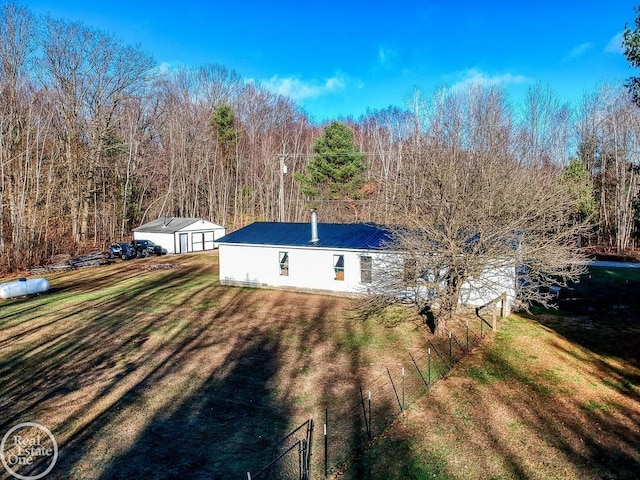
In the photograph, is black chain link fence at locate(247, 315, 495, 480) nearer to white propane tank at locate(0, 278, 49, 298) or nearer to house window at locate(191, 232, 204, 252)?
white propane tank at locate(0, 278, 49, 298)

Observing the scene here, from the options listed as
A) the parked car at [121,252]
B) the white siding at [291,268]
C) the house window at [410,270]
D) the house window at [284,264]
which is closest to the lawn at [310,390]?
the white siding at [291,268]

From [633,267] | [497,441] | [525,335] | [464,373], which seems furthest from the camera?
[633,267]

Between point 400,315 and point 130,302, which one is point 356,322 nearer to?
point 400,315

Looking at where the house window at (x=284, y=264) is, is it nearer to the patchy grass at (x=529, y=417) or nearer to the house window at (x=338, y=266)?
the house window at (x=338, y=266)

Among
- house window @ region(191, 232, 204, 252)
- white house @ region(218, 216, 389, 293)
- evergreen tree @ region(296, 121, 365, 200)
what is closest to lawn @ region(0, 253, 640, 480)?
white house @ region(218, 216, 389, 293)

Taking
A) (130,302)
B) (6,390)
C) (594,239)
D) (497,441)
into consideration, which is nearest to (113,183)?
(130,302)

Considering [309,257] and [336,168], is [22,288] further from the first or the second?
[336,168]

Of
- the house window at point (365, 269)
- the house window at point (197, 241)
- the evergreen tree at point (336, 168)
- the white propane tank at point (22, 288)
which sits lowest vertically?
the white propane tank at point (22, 288)
